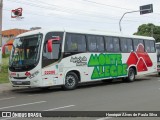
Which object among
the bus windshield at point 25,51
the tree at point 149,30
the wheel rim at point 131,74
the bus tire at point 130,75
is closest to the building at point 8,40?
the bus windshield at point 25,51

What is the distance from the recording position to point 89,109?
10.8m

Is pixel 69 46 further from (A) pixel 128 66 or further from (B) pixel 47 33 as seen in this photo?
(A) pixel 128 66

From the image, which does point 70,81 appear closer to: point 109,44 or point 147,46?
point 109,44

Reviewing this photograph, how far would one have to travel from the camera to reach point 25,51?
1683 centimetres

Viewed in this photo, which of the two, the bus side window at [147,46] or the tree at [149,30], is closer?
the bus side window at [147,46]

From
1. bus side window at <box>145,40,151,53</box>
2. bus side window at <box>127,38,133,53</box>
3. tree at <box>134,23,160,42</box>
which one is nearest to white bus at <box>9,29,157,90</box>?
bus side window at <box>127,38,133,53</box>

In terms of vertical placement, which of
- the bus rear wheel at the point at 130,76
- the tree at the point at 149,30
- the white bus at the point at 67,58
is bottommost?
the bus rear wheel at the point at 130,76

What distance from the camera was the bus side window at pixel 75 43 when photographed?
17734 mm

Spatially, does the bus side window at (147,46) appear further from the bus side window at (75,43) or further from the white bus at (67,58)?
the bus side window at (75,43)

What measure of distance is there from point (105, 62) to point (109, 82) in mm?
3028

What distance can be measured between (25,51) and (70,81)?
2.81 m

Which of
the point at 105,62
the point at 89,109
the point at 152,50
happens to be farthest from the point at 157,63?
the point at 89,109

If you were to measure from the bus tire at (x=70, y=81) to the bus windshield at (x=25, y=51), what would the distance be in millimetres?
2211

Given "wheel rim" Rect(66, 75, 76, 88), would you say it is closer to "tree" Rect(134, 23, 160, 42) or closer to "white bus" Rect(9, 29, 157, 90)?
"white bus" Rect(9, 29, 157, 90)
